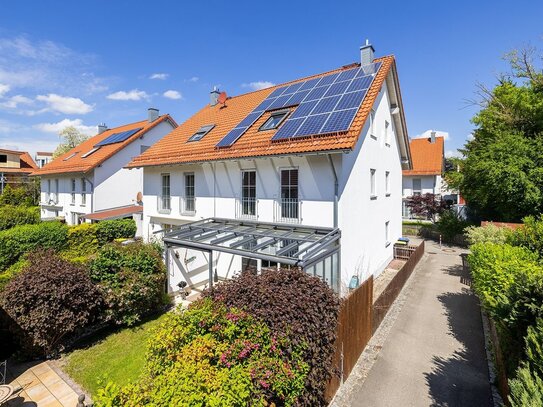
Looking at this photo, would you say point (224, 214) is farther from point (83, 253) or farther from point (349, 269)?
point (83, 253)

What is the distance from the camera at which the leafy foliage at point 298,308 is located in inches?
206

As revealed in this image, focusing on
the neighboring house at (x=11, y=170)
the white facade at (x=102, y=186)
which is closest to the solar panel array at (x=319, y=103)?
the white facade at (x=102, y=186)

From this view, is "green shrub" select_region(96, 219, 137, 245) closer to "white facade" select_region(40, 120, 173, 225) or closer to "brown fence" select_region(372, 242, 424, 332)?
"white facade" select_region(40, 120, 173, 225)

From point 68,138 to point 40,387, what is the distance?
52.7m

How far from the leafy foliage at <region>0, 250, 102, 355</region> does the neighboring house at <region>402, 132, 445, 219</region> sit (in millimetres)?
33108

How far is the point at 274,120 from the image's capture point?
1430 cm

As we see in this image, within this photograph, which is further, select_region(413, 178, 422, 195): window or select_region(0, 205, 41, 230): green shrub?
select_region(413, 178, 422, 195): window

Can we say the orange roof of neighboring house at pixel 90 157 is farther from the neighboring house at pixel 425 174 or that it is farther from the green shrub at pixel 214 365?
the neighboring house at pixel 425 174

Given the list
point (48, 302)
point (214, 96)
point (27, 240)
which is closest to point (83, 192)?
point (27, 240)

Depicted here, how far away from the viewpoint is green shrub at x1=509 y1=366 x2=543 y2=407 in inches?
138

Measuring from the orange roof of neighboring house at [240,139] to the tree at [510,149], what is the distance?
12159 millimetres

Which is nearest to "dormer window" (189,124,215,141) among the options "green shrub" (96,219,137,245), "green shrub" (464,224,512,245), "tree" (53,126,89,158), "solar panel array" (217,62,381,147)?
"solar panel array" (217,62,381,147)

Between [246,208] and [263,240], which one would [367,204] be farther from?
[246,208]

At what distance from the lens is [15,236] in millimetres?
15406
